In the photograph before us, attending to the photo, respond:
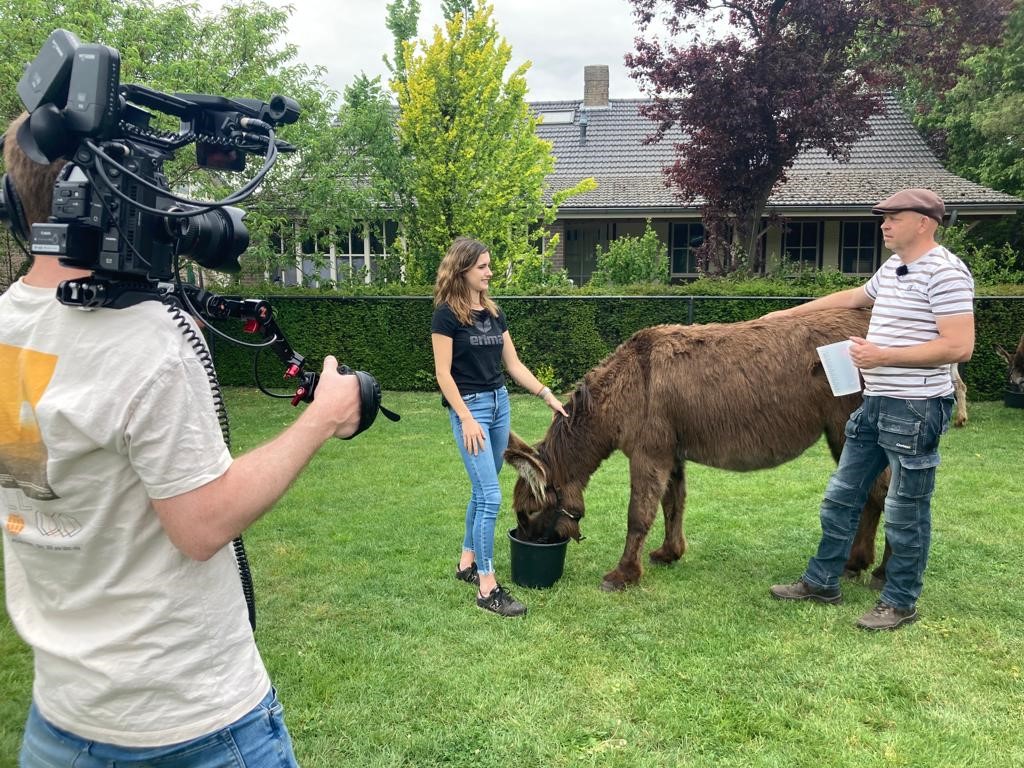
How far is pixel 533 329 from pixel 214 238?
10.7m

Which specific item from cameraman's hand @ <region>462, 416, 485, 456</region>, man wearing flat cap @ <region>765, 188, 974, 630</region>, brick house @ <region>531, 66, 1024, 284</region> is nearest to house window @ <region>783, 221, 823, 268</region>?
brick house @ <region>531, 66, 1024, 284</region>

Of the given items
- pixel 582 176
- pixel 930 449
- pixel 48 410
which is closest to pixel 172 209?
pixel 48 410

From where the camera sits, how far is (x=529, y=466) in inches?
191

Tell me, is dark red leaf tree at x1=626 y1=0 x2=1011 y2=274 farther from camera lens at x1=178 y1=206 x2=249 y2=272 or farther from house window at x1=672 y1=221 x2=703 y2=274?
camera lens at x1=178 y1=206 x2=249 y2=272

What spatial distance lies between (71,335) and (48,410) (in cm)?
14

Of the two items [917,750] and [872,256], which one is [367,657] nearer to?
[917,750]

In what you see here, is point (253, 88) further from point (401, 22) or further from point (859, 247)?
point (859, 247)

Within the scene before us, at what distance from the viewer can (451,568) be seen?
5.29 m

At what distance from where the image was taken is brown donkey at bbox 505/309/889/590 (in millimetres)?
4875

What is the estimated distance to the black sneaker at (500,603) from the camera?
177 inches

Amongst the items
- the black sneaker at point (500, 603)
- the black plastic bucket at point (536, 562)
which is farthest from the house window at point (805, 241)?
the black sneaker at point (500, 603)

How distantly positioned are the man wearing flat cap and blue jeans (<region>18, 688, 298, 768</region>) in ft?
12.0

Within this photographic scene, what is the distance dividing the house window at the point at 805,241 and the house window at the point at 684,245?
2.34 metres

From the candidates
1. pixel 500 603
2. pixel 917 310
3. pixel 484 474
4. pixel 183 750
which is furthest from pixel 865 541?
pixel 183 750
